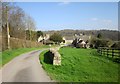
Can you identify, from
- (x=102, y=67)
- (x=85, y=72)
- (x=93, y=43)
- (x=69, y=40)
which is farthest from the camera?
(x=69, y=40)

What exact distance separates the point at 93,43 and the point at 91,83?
74.6 metres

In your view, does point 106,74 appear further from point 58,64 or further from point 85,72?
point 58,64

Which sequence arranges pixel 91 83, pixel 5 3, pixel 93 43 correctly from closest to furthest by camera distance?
pixel 91 83, pixel 5 3, pixel 93 43

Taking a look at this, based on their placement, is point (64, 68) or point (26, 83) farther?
point (64, 68)

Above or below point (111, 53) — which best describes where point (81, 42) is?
below

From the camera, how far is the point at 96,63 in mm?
25219

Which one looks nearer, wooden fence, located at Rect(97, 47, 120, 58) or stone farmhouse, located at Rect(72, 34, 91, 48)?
wooden fence, located at Rect(97, 47, 120, 58)

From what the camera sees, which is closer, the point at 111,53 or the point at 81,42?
the point at 111,53

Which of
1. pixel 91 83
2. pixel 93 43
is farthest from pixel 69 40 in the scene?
pixel 91 83

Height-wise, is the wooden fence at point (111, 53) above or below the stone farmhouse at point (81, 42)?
above

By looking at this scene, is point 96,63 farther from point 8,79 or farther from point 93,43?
point 93,43

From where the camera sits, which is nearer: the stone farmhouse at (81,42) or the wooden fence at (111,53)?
the wooden fence at (111,53)

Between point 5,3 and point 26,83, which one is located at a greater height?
point 5,3

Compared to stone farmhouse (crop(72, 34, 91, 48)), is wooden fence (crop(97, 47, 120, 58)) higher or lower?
higher
